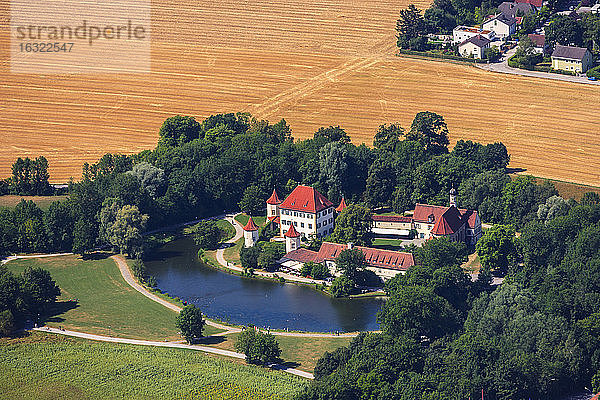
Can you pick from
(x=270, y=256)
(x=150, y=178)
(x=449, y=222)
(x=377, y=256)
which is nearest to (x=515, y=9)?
(x=449, y=222)

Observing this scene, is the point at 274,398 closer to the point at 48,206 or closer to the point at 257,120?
the point at 48,206

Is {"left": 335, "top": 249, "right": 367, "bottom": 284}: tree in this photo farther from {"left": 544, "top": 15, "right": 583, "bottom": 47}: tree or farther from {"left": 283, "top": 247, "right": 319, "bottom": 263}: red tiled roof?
{"left": 544, "top": 15, "right": 583, "bottom": 47}: tree

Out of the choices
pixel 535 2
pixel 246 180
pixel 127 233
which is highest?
pixel 535 2

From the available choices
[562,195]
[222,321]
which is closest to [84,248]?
[222,321]

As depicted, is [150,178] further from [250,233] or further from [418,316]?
[418,316]

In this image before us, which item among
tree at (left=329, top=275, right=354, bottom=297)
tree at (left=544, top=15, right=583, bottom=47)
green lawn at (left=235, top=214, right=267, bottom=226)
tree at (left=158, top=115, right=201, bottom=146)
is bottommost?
tree at (left=329, top=275, right=354, bottom=297)

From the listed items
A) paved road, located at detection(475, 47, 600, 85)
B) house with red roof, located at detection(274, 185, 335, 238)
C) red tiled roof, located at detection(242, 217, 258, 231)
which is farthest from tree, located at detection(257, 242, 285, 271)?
paved road, located at detection(475, 47, 600, 85)

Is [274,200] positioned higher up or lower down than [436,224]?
higher up
